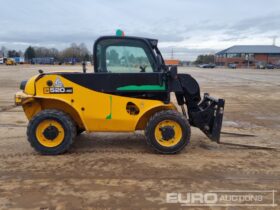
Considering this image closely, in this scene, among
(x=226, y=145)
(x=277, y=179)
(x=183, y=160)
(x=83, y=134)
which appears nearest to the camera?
(x=277, y=179)

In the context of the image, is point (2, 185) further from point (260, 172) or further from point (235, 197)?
point (260, 172)

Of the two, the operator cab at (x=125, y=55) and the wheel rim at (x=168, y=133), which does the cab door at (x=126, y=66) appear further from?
the wheel rim at (x=168, y=133)

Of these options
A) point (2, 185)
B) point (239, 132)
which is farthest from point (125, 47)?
point (239, 132)

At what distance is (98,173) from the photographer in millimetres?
5082

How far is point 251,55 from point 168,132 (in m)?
110

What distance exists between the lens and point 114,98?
600cm

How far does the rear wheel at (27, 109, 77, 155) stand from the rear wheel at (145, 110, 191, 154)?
1.45 m

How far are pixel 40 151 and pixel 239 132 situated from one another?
15.7ft

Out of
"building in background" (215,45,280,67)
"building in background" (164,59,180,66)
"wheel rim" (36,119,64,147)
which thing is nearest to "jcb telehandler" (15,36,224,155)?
"wheel rim" (36,119,64,147)

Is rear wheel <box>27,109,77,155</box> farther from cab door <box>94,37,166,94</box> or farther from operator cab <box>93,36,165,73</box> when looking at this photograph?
operator cab <box>93,36,165,73</box>

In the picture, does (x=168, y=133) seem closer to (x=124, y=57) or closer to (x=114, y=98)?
(x=114, y=98)

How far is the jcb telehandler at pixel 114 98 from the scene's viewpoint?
5.96 meters

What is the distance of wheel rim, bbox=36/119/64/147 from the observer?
19.7 ft

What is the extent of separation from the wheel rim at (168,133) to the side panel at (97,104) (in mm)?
377
